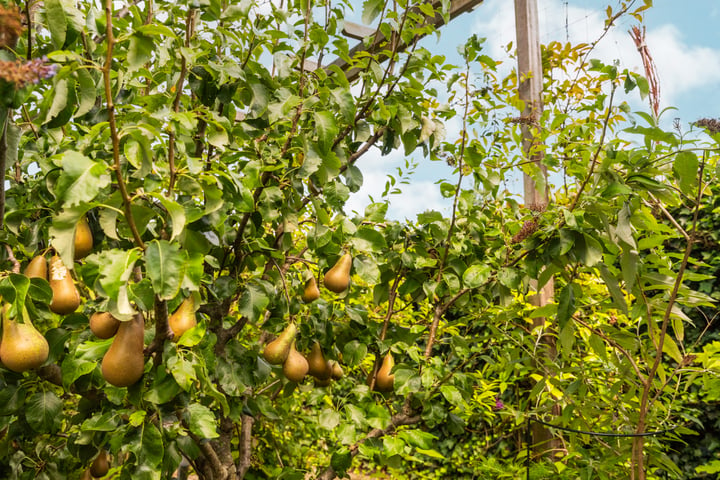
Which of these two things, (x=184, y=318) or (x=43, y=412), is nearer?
(x=184, y=318)

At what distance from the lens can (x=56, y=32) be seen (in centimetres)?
88

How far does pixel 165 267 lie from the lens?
0.78m

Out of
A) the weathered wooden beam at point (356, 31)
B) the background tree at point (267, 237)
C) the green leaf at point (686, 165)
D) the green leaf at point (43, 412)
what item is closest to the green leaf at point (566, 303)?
the background tree at point (267, 237)

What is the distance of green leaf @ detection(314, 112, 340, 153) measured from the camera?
125cm

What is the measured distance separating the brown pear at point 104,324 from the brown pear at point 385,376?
84 centimetres

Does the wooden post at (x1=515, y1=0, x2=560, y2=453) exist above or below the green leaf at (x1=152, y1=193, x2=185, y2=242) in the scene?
above

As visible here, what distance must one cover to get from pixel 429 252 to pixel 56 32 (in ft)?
4.00

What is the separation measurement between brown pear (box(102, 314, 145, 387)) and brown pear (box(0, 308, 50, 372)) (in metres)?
0.13

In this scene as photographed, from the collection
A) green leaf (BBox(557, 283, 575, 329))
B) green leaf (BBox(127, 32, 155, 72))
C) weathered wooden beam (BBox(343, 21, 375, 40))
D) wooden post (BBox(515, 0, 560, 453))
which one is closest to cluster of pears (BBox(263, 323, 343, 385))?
green leaf (BBox(557, 283, 575, 329))

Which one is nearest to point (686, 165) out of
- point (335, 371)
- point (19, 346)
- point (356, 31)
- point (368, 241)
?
point (368, 241)

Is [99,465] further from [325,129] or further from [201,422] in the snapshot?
[325,129]

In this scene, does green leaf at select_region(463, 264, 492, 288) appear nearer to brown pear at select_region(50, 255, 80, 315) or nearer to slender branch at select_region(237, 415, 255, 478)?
A: slender branch at select_region(237, 415, 255, 478)

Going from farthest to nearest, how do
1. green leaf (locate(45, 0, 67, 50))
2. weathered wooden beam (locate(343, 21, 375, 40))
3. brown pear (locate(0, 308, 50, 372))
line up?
weathered wooden beam (locate(343, 21, 375, 40)), brown pear (locate(0, 308, 50, 372)), green leaf (locate(45, 0, 67, 50))

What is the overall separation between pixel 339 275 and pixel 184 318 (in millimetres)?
436
